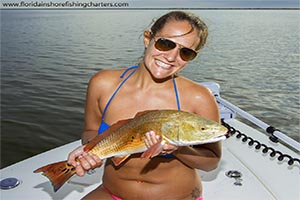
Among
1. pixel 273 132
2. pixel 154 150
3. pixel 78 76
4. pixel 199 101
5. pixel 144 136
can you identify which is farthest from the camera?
pixel 78 76

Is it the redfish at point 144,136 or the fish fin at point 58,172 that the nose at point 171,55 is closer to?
the redfish at point 144,136

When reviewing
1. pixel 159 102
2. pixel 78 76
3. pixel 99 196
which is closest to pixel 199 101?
pixel 159 102

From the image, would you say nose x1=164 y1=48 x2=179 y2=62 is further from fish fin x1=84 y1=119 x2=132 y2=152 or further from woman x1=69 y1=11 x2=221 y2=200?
fish fin x1=84 y1=119 x2=132 y2=152

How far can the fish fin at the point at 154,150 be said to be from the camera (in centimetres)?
218

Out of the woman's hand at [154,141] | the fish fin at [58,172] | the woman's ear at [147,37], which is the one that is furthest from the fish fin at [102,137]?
the woman's ear at [147,37]

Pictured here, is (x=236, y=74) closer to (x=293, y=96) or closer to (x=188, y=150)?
(x=293, y=96)

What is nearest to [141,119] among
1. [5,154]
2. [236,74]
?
[5,154]

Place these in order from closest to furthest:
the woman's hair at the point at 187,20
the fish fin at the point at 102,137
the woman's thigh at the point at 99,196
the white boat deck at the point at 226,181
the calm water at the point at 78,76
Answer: the fish fin at the point at 102,137 → the woman's hair at the point at 187,20 → the woman's thigh at the point at 99,196 → the white boat deck at the point at 226,181 → the calm water at the point at 78,76

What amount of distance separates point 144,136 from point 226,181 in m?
1.91

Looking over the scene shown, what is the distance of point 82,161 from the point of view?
2.48 metres

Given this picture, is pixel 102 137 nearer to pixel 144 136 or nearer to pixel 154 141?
pixel 144 136

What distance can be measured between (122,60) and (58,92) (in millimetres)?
4842

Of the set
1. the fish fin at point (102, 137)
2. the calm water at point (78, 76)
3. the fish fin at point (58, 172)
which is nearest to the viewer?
the fish fin at point (58, 172)

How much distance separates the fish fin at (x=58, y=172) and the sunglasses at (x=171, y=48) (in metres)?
1.03
